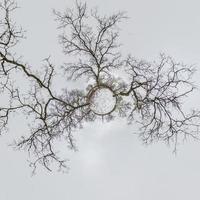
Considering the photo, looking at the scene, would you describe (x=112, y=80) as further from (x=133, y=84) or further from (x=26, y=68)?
(x=26, y=68)

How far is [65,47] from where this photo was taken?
23.6 metres

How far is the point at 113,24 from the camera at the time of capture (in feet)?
77.0

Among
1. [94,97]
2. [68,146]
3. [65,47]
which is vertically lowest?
[68,146]

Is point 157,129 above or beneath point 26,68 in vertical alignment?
beneath

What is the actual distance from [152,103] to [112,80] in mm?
1794

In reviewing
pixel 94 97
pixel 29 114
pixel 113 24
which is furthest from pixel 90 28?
pixel 29 114

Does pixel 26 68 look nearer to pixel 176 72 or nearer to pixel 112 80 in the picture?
pixel 112 80

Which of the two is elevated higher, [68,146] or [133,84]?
[133,84]

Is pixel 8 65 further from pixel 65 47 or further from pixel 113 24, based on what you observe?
pixel 113 24

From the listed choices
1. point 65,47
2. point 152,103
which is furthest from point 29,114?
point 152,103

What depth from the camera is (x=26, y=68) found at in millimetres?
22359

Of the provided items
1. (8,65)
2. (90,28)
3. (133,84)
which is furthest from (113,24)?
(8,65)

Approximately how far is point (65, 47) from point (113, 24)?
2115 millimetres

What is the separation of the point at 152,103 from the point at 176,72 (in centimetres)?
152
